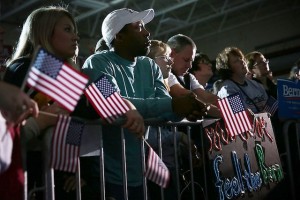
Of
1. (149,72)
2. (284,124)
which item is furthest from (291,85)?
(149,72)

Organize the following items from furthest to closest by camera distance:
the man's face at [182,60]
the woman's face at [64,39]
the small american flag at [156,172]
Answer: the man's face at [182,60], the woman's face at [64,39], the small american flag at [156,172]

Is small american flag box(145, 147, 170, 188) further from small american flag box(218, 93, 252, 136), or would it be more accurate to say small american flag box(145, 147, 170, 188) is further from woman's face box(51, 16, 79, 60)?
small american flag box(218, 93, 252, 136)

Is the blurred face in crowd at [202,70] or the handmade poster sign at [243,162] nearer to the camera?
the handmade poster sign at [243,162]

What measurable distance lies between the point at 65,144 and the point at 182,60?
2316 mm

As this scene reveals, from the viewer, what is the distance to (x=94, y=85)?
2.48 m

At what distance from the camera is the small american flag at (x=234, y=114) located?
3.60m

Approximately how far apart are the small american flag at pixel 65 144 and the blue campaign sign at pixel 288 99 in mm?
2510

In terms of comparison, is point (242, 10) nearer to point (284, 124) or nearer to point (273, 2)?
point (273, 2)

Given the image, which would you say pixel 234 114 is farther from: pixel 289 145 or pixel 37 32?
pixel 37 32

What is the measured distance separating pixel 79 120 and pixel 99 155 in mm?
314

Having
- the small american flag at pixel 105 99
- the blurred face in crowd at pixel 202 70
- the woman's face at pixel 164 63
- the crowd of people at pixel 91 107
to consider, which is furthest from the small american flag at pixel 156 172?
the blurred face in crowd at pixel 202 70

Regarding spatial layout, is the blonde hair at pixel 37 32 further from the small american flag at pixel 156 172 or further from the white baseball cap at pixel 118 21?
the small american flag at pixel 156 172

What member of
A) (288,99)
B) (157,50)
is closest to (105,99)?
(157,50)

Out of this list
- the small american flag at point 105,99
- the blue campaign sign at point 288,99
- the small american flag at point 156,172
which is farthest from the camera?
the blue campaign sign at point 288,99
